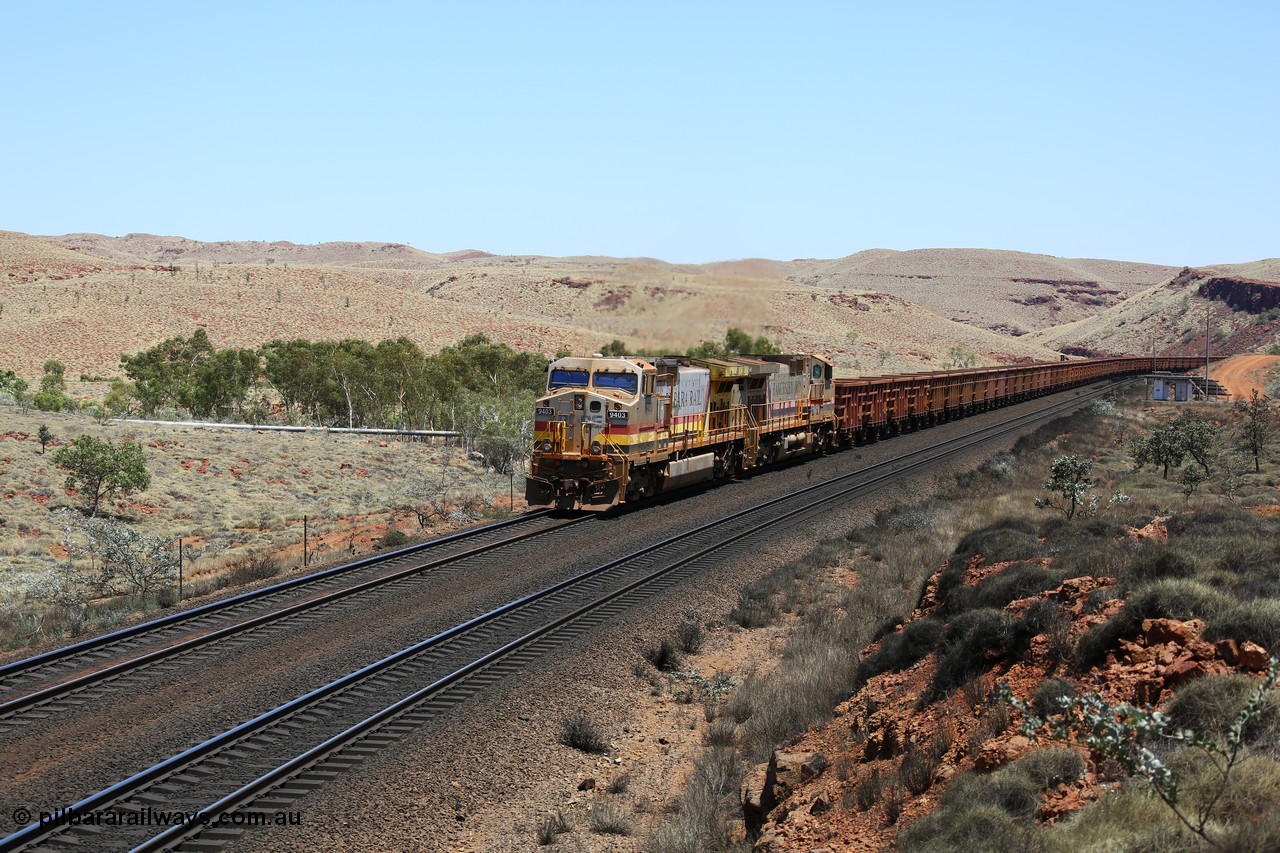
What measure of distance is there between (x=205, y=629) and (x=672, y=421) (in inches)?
587

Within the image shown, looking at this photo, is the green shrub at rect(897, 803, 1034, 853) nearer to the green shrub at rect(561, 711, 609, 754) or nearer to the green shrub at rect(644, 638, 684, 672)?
the green shrub at rect(561, 711, 609, 754)

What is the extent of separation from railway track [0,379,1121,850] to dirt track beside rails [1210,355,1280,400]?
7433 centimetres

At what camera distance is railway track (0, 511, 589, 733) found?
13.1 meters

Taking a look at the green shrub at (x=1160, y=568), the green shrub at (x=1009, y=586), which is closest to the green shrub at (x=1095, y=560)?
the green shrub at (x=1009, y=586)

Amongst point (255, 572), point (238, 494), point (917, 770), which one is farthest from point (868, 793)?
point (238, 494)

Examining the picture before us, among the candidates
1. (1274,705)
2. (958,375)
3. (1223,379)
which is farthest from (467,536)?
(1223,379)

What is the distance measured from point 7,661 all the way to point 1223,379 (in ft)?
346

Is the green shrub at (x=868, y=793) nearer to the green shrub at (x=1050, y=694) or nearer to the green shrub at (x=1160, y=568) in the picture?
the green shrub at (x=1050, y=694)

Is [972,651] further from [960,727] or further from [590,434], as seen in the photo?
[590,434]

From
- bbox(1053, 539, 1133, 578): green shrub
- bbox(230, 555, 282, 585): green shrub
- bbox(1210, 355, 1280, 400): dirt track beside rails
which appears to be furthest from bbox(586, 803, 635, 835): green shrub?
bbox(1210, 355, 1280, 400): dirt track beside rails

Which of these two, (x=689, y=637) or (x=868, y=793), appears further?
(x=689, y=637)

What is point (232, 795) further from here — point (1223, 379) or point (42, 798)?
point (1223, 379)

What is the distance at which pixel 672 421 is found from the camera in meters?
28.5

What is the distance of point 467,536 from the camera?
23.9 metres
